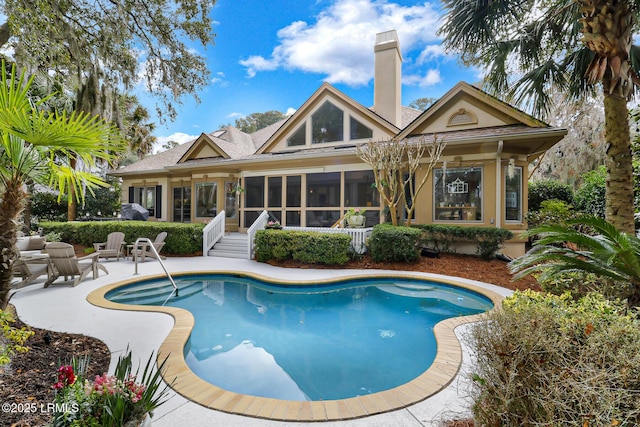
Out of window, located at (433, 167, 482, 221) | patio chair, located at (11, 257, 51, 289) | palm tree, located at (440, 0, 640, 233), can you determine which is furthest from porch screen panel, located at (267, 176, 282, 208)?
palm tree, located at (440, 0, 640, 233)

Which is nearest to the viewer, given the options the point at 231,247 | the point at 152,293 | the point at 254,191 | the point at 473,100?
the point at 152,293

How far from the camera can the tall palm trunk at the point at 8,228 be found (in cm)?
308

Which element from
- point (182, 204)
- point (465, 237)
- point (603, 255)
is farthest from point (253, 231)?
point (603, 255)

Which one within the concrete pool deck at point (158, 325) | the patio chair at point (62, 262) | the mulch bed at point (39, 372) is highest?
the patio chair at point (62, 262)

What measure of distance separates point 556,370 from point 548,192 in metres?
17.5

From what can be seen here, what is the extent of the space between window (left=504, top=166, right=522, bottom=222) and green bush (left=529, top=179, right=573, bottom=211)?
6032 millimetres

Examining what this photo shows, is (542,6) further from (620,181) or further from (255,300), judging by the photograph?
(255,300)

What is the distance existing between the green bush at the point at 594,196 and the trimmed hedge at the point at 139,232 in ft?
55.4

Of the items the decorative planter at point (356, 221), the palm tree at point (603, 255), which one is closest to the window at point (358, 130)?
the decorative planter at point (356, 221)

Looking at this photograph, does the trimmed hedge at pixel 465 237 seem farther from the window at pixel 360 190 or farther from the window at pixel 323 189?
the window at pixel 323 189

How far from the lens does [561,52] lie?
27.7 feet

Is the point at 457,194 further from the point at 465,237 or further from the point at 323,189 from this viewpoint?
the point at 323,189

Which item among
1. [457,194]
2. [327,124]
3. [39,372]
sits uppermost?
[327,124]

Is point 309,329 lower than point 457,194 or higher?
lower
